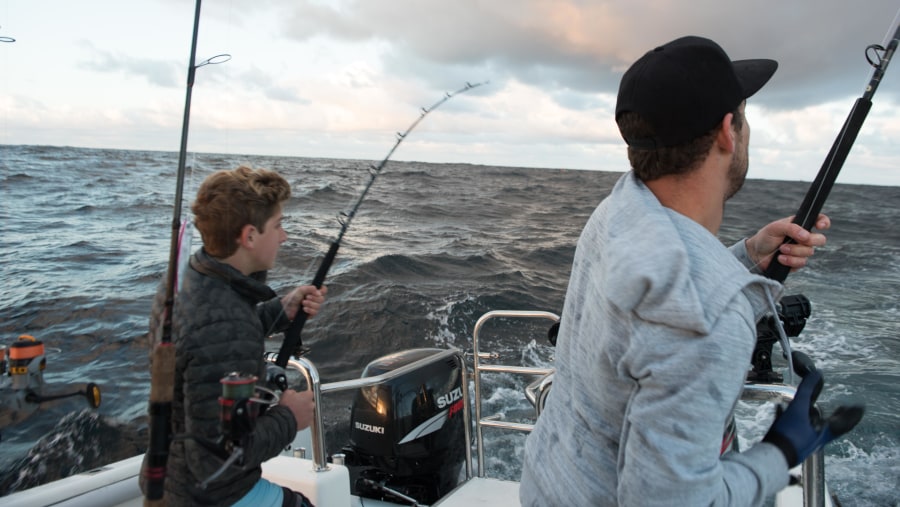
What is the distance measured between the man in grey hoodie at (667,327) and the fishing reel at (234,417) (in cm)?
62

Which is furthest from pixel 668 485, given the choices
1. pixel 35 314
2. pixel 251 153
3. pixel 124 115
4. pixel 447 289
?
pixel 447 289

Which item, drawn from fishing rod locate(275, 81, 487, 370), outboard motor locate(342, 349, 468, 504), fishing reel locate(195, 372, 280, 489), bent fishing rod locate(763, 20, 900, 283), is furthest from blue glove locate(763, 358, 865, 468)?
outboard motor locate(342, 349, 468, 504)

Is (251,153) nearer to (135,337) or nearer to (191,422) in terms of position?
(191,422)

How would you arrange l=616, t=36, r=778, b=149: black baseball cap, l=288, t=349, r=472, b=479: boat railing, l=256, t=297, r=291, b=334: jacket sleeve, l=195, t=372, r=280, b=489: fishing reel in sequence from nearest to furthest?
l=616, t=36, r=778, b=149: black baseball cap → l=195, t=372, r=280, b=489: fishing reel → l=256, t=297, r=291, b=334: jacket sleeve → l=288, t=349, r=472, b=479: boat railing

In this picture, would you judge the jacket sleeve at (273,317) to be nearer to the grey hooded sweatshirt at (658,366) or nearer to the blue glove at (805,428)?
the grey hooded sweatshirt at (658,366)

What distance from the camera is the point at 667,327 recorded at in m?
0.85

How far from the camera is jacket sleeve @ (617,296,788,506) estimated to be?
32.7 inches

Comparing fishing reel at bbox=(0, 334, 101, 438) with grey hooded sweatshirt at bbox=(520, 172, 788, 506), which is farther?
fishing reel at bbox=(0, 334, 101, 438)

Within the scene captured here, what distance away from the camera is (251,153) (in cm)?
172

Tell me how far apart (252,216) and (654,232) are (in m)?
→ 1.09

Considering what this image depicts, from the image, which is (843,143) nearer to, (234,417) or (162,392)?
(234,417)

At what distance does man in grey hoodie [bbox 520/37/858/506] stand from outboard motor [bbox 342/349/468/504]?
6.39 ft

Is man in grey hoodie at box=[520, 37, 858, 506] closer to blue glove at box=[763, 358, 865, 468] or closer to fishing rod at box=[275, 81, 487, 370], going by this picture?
blue glove at box=[763, 358, 865, 468]

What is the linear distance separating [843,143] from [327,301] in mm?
6656
